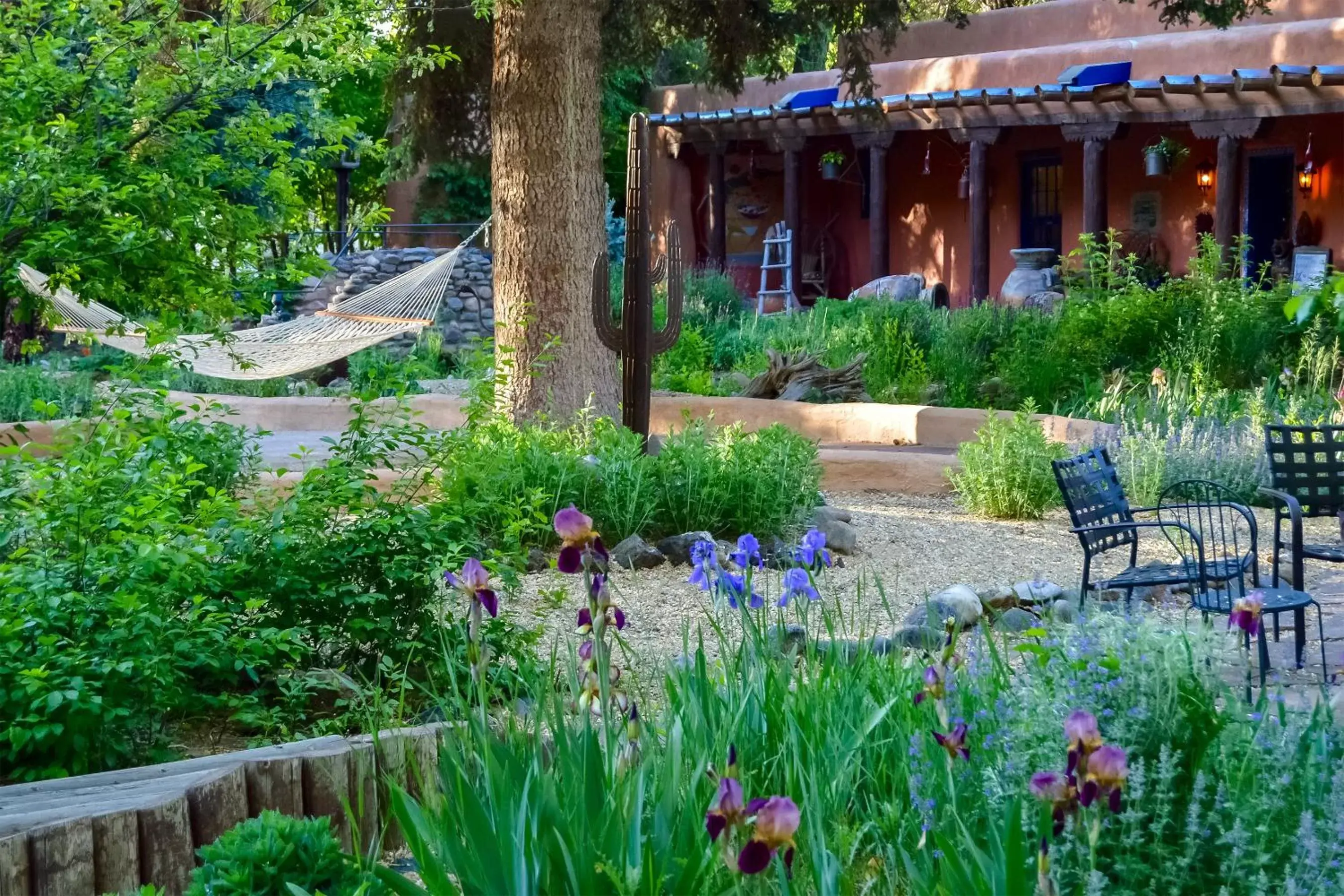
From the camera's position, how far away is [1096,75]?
49.9 ft

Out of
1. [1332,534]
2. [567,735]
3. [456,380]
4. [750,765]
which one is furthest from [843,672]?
[456,380]

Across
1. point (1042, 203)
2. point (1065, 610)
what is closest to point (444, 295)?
point (1042, 203)

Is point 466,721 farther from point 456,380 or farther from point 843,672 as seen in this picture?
point 456,380

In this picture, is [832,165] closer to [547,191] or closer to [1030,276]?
[1030,276]

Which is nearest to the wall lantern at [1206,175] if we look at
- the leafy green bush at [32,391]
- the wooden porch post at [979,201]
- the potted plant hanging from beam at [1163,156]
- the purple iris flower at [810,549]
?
the potted plant hanging from beam at [1163,156]

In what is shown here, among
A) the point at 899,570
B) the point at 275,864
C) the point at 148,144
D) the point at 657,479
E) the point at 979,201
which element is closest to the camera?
the point at 275,864

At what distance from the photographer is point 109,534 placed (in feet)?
12.0

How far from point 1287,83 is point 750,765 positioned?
1237 cm

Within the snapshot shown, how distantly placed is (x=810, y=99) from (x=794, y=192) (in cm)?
116

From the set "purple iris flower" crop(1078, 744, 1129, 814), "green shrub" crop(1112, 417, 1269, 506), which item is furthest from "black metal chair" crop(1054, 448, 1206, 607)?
"purple iris flower" crop(1078, 744, 1129, 814)

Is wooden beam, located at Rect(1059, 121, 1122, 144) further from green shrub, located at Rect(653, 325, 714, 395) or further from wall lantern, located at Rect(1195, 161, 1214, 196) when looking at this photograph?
green shrub, located at Rect(653, 325, 714, 395)

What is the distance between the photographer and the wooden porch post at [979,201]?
1623cm

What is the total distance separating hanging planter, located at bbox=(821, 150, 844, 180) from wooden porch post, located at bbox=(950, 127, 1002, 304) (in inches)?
84.4

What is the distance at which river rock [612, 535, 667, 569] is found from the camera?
646 cm
